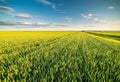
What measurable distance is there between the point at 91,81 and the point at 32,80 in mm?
1796

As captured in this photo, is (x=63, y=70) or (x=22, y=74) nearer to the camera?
(x=22, y=74)

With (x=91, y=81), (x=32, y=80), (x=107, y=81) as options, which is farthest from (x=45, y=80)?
(x=107, y=81)

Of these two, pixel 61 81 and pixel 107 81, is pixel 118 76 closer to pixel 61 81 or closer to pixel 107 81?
pixel 107 81

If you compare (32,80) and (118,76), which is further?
(118,76)

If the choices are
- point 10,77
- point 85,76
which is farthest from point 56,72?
point 10,77

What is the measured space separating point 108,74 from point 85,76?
0.89 metres

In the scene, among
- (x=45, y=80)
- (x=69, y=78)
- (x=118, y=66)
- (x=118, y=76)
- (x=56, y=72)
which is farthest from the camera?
(x=118, y=66)

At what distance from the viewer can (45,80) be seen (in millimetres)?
3980

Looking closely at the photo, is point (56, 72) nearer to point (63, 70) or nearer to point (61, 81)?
point (63, 70)

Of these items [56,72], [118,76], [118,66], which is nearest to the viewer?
[118,76]

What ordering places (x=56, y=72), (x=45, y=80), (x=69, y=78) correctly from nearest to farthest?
(x=45, y=80), (x=69, y=78), (x=56, y=72)

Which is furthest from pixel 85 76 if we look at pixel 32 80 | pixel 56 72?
pixel 32 80

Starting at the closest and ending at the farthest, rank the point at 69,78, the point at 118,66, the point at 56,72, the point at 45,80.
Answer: the point at 45,80 < the point at 69,78 < the point at 56,72 < the point at 118,66

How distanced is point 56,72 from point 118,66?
3009 millimetres
